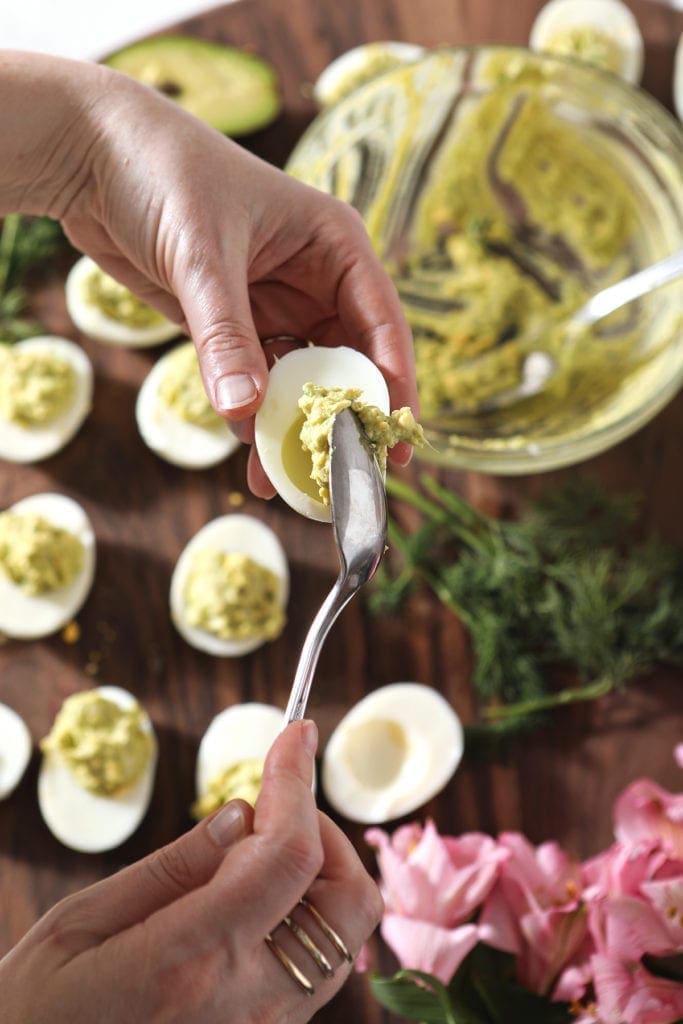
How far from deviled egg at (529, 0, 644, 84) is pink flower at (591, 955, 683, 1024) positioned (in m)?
1.98

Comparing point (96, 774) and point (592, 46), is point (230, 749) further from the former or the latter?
point (592, 46)

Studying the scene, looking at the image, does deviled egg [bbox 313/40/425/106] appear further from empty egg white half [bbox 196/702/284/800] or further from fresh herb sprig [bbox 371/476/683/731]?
empty egg white half [bbox 196/702/284/800]

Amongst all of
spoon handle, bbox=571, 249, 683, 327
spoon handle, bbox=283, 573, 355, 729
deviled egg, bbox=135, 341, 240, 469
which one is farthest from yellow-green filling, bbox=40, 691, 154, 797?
spoon handle, bbox=571, 249, 683, 327

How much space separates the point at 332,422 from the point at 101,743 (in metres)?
1.00

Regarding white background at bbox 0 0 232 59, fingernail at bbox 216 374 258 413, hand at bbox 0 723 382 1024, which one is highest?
white background at bbox 0 0 232 59

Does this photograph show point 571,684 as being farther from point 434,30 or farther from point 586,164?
point 434,30

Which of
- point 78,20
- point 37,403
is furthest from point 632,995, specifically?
point 78,20

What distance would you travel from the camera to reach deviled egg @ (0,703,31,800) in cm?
210

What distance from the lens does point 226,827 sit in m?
1.33

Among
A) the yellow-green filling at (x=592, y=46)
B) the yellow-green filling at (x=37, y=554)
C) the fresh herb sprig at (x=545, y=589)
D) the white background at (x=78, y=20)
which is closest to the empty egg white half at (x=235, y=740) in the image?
the fresh herb sprig at (x=545, y=589)

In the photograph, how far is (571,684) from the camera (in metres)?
2.18

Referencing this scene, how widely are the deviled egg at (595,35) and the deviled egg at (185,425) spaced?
117cm

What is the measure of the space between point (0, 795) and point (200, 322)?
1.15 meters

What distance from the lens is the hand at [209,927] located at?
119 centimetres
